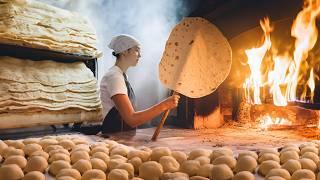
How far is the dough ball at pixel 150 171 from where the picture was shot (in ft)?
5.66

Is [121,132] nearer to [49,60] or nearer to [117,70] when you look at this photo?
[117,70]

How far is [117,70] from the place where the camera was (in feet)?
9.75

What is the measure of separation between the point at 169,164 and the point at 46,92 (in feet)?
5.28

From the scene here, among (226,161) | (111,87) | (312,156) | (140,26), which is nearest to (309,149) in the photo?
(312,156)

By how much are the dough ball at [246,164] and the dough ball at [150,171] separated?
38cm

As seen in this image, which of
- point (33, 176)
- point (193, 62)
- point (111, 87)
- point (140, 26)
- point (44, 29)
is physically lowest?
point (33, 176)

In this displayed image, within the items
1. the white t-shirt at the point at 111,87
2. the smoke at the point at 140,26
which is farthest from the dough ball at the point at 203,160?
the smoke at the point at 140,26


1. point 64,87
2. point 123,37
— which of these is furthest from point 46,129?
point 123,37

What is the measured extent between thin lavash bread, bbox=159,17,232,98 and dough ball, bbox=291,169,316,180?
4.05 ft

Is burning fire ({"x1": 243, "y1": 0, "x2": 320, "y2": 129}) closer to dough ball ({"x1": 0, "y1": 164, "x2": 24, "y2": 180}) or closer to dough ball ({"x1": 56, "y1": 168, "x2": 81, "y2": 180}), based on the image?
dough ball ({"x1": 56, "y1": 168, "x2": 81, "y2": 180})

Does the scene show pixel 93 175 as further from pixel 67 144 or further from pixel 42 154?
pixel 67 144

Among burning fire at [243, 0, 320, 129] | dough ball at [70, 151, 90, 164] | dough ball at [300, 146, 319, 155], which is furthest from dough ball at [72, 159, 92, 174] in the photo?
burning fire at [243, 0, 320, 129]

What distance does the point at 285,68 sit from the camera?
12.1ft

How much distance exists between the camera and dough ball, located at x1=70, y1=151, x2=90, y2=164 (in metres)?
1.95
